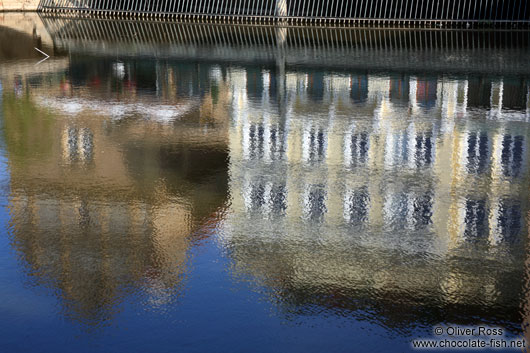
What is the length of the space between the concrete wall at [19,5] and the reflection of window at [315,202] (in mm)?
33903

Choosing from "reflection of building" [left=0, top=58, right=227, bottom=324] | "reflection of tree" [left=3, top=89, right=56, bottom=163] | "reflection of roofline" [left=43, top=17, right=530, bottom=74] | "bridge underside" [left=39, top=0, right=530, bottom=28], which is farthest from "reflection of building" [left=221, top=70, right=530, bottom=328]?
"bridge underside" [left=39, top=0, right=530, bottom=28]

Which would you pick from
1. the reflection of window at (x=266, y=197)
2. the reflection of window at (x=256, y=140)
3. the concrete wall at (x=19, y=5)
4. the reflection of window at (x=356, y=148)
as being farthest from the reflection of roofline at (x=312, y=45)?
the reflection of window at (x=266, y=197)

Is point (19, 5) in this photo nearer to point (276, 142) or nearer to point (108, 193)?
point (276, 142)

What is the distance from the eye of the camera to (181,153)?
15.6 meters

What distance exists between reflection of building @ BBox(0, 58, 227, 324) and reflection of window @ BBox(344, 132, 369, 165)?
232 cm

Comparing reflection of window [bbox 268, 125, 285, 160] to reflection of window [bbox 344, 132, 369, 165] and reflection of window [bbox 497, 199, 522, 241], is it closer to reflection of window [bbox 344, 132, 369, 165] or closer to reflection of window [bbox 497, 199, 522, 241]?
reflection of window [bbox 344, 132, 369, 165]

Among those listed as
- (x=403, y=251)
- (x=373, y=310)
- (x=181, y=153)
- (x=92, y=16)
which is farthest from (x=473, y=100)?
(x=92, y=16)

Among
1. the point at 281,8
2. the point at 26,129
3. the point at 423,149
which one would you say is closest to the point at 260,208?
the point at 423,149

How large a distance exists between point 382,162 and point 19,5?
110ft

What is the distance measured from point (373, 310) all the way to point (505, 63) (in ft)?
62.4

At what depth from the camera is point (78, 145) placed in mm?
16172

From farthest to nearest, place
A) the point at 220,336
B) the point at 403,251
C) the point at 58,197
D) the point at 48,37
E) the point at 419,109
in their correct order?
the point at 48,37 → the point at 419,109 → the point at 58,197 → the point at 403,251 → the point at 220,336

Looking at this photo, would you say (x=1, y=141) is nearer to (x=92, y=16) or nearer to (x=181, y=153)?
(x=181, y=153)

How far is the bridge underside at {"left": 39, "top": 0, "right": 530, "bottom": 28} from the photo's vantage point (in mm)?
35844
